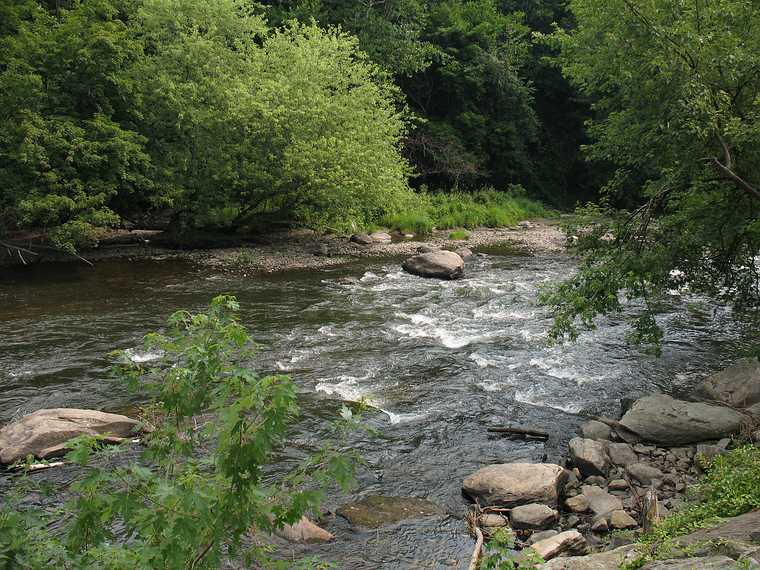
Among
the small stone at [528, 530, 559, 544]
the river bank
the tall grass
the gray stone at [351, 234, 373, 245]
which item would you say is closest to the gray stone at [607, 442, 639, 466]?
the small stone at [528, 530, 559, 544]

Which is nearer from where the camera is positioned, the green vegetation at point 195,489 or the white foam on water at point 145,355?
the green vegetation at point 195,489

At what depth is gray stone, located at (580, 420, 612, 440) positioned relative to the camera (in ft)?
28.1

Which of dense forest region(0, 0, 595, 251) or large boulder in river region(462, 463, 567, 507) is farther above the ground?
dense forest region(0, 0, 595, 251)

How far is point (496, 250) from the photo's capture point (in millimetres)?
25453

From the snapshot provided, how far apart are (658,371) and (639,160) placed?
145 inches

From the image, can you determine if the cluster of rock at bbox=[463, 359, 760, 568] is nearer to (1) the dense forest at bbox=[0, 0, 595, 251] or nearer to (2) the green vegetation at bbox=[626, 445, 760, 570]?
(2) the green vegetation at bbox=[626, 445, 760, 570]

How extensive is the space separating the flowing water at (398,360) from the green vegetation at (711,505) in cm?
187

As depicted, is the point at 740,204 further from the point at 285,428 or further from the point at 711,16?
the point at 285,428

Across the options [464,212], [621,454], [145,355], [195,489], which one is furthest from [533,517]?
[464,212]

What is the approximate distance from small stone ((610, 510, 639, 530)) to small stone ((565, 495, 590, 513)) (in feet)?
1.14

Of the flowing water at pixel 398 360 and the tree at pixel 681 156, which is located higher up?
the tree at pixel 681 156

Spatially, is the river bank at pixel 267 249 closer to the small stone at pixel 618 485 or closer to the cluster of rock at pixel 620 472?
the cluster of rock at pixel 620 472

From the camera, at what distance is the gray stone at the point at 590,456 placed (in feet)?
25.3

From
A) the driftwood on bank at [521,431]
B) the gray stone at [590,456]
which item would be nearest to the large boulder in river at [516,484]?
the gray stone at [590,456]
